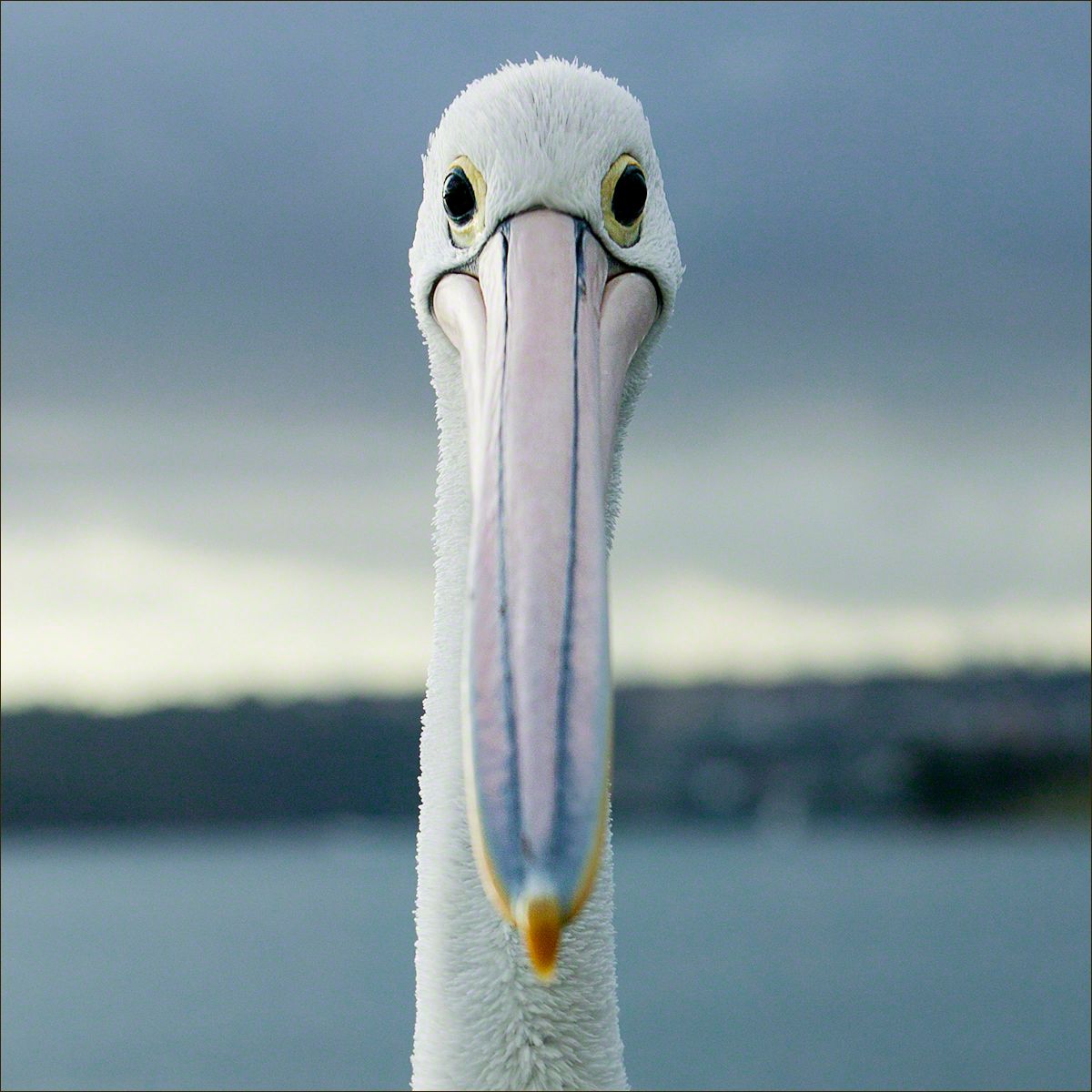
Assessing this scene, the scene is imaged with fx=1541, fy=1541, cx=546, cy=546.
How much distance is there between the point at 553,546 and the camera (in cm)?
270

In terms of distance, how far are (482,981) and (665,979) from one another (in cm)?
6589

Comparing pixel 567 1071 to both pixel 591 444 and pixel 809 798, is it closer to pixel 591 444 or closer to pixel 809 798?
pixel 591 444

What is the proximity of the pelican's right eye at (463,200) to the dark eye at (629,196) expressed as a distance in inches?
11.6

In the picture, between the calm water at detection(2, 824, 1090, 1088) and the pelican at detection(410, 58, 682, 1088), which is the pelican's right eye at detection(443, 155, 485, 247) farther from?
the calm water at detection(2, 824, 1090, 1088)

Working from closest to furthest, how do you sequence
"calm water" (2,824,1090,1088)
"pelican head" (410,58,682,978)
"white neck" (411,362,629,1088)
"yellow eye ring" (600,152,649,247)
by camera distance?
"pelican head" (410,58,682,978)
"white neck" (411,362,629,1088)
"yellow eye ring" (600,152,649,247)
"calm water" (2,824,1090,1088)

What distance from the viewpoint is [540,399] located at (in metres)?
2.95

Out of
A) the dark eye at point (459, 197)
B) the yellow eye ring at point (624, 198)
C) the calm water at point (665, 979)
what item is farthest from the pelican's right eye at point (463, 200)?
the calm water at point (665, 979)

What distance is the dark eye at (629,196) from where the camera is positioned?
3387 mm

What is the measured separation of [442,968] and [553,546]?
40.8 inches

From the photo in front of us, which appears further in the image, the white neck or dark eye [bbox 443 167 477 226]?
dark eye [bbox 443 167 477 226]

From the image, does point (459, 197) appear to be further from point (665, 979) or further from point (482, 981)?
point (665, 979)

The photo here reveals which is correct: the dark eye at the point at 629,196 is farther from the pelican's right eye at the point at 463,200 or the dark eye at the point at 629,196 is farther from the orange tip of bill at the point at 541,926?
the orange tip of bill at the point at 541,926

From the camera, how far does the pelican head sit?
239cm

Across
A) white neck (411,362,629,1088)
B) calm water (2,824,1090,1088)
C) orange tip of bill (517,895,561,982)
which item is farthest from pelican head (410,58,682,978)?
calm water (2,824,1090,1088)
